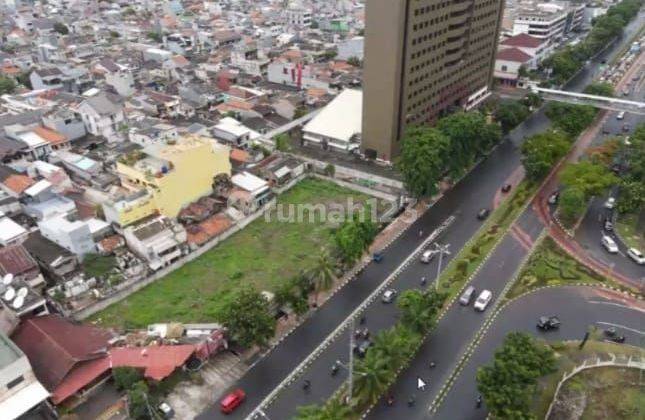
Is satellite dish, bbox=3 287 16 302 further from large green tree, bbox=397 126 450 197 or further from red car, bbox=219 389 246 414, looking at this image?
large green tree, bbox=397 126 450 197

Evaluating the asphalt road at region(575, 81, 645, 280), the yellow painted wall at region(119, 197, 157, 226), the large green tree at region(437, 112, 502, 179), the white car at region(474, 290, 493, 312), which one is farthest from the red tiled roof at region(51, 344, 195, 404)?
the asphalt road at region(575, 81, 645, 280)

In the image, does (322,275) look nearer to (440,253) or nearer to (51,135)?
(440,253)

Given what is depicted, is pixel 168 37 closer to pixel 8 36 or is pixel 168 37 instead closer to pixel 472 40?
pixel 8 36

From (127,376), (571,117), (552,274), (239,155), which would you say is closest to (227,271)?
(127,376)

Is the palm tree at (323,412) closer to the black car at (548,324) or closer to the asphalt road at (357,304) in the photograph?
the asphalt road at (357,304)

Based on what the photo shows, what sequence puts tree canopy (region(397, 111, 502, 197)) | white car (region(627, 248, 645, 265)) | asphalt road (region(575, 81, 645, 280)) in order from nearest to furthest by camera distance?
asphalt road (region(575, 81, 645, 280)) < white car (region(627, 248, 645, 265)) < tree canopy (region(397, 111, 502, 197))

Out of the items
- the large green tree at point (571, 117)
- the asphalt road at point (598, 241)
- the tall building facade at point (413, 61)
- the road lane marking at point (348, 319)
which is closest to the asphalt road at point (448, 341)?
the asphalt road at point (598, 241)
